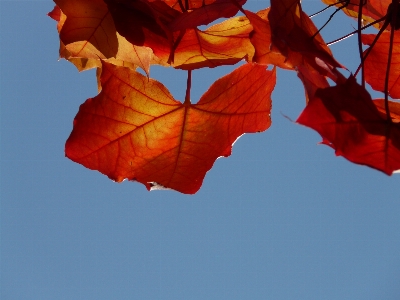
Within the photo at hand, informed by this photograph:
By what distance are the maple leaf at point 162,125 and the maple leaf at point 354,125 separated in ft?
0.49

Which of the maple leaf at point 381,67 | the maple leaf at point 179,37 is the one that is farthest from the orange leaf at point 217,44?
the maple leaf at point 381,67

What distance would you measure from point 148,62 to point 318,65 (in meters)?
0.20

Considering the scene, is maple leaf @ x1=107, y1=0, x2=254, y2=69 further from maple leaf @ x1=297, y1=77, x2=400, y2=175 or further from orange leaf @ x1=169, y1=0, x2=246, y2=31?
maple leaf @ x1=297, y1=77, x2=400, y2=175

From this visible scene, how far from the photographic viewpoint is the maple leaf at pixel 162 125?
0.50 meters

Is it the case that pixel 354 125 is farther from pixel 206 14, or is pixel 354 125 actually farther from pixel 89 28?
pixel 89 28

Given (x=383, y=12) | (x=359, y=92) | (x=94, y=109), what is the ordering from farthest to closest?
(x=383, y=12) → (x=94, y=109) → (x=359, y=92)

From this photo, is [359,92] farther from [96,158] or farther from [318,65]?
[96,158]

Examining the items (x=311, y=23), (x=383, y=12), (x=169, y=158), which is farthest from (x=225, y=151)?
(x=383, y=12)

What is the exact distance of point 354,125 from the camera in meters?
0.37

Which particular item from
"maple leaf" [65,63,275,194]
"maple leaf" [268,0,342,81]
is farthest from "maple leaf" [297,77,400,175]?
"maple leaf" [65,63,275,194]

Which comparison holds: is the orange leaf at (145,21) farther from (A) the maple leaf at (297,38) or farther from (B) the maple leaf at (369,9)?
(B) the maple leaf at (369,9)

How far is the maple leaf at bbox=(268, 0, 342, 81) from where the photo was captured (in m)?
0.39

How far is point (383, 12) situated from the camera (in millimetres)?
612

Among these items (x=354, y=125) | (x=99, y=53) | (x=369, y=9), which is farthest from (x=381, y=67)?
(x=99, y=53)
